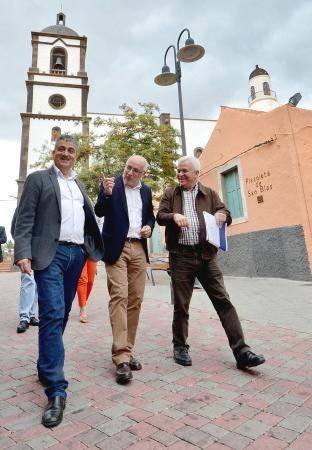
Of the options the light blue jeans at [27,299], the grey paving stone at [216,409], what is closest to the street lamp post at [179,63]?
the light blue jeans at [27,299]

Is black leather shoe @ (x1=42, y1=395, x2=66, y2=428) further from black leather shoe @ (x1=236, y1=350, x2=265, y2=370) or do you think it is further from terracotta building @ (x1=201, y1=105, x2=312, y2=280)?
terracotta building @ (x1=201, y1=105, x2=312, y2=280)

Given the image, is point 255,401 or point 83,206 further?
point 83,206

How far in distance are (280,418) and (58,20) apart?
44.3 m

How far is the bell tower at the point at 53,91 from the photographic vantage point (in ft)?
87.1

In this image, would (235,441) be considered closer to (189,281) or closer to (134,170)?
(189,281)

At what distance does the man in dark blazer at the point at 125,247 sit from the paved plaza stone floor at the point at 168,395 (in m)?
0.37

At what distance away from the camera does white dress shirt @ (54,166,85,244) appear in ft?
8.73

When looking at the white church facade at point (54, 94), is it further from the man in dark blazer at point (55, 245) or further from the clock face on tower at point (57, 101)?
the man in dark blazer at point (55, 245)

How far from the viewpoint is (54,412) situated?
83.1 inches

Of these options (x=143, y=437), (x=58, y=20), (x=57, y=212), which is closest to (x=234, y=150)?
(x=57, y=212)

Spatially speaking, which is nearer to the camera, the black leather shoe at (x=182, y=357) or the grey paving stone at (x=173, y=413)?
the grey paving stone at (x=173, y=413)

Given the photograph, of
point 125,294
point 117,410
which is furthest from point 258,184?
point 117,410

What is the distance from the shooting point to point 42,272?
2.46 meters

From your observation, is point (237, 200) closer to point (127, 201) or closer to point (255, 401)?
point (127, 201)
